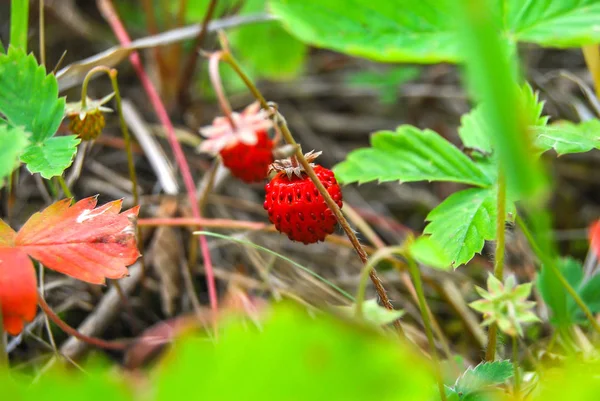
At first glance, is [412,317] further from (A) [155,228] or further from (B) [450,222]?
(A) [155,228]

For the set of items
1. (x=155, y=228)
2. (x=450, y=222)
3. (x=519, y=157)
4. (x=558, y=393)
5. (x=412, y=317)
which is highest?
(x=519, y=157)

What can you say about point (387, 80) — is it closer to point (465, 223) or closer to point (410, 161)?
point (410, 161)

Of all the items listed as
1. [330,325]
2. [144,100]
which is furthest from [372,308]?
[144,100]

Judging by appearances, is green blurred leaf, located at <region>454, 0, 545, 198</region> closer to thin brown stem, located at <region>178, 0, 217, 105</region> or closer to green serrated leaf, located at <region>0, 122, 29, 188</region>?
green serrated leaf, located at <region>0, 122, 29, 188</region>

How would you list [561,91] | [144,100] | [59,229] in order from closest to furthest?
[59,229] → [561,91] → [144,100]

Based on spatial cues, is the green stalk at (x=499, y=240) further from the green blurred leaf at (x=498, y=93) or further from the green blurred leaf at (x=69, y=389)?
the green blurred leaf at (x=69, y=389)

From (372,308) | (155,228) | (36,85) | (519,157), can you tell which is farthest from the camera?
(155,228)

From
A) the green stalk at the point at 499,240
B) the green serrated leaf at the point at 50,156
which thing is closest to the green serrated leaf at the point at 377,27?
the green stalk at the point at 499,240

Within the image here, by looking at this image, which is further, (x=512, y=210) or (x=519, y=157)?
(x=512, y=210)
